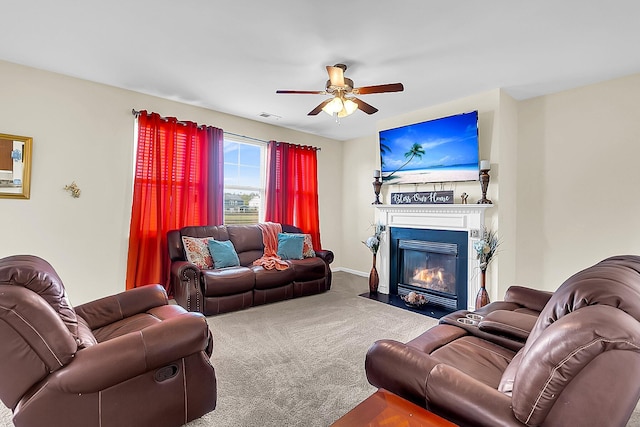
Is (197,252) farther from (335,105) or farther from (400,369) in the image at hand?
(400,369)

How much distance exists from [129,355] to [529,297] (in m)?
2.60

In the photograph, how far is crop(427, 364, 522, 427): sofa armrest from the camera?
3.45ft

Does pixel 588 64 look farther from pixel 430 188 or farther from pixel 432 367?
pixel 432 367

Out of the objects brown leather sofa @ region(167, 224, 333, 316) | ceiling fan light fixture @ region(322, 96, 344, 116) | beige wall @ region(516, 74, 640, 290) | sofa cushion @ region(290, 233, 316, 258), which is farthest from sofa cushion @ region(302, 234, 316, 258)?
beige wall @ region(516, 74, 640, 290)

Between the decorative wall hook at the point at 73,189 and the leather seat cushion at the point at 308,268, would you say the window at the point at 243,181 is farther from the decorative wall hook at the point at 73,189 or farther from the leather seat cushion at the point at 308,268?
the decorative wall hook at the point at 73,189

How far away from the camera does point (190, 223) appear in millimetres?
4242

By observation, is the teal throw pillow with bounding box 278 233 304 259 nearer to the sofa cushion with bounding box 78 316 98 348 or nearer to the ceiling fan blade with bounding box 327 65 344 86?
the ceiling fan blade with bounding box 327 65 344 86

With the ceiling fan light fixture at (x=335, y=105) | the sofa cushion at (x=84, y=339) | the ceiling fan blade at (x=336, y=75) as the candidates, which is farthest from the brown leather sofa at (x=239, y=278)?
the ceiling fan blade at (x=336, y=75)

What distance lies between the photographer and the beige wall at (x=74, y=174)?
10.3 feet

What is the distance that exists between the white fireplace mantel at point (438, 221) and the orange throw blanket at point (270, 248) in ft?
5.01

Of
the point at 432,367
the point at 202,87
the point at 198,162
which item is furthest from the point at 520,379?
the point at 198,162

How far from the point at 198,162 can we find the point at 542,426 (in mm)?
4320

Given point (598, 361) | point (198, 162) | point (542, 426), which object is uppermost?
point (198, 162)

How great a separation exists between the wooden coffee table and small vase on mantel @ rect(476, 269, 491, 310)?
9.11 feet
